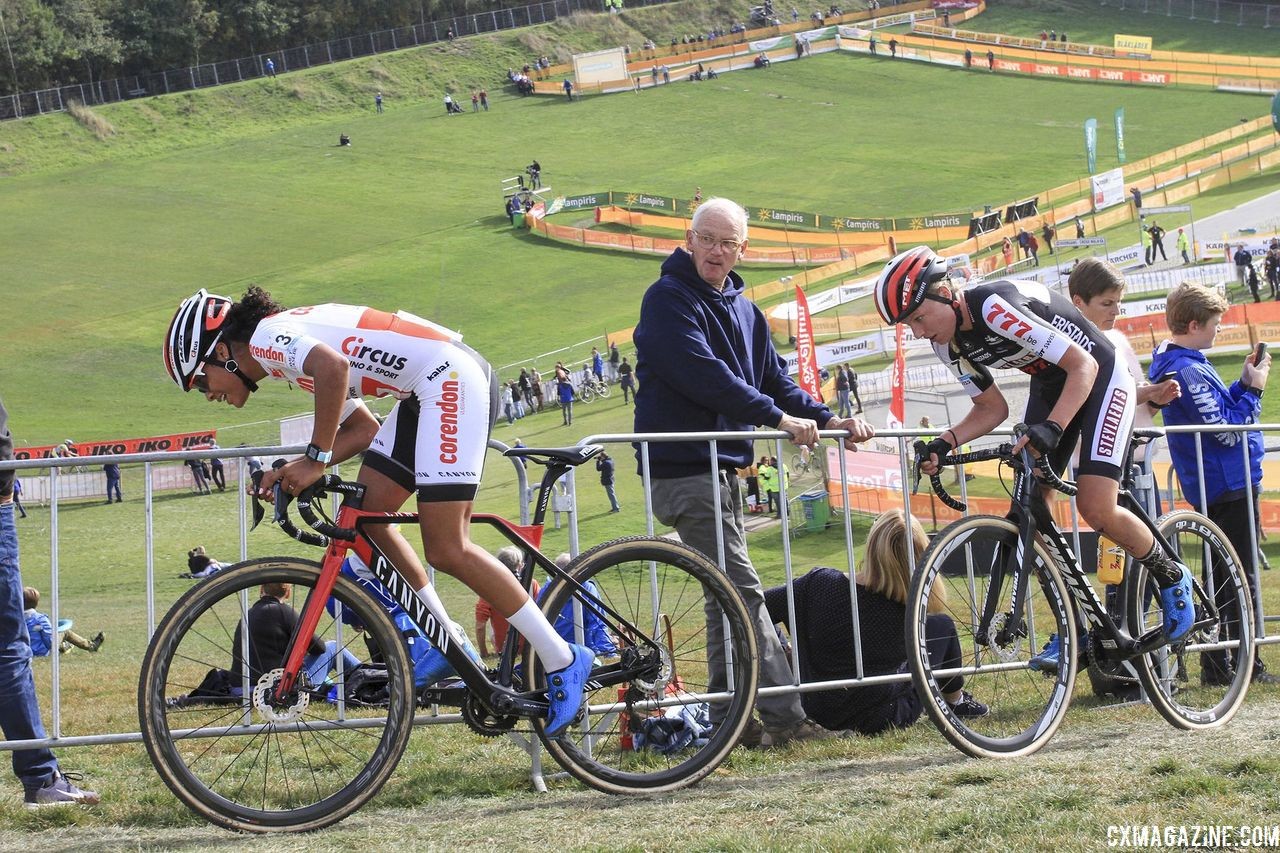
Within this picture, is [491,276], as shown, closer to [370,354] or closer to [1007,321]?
[1007,321]

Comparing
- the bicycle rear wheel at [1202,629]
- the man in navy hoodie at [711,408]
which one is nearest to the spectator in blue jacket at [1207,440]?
the bicycle rear wheel at [1202,629]

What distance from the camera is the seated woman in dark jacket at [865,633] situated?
633cm

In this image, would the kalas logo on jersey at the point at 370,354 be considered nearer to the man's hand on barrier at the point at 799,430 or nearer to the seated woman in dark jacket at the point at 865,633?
the man's hand on barrier at the point at 799,430

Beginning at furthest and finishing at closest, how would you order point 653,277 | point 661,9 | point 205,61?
point 661,9
point 205,61
point 653,277

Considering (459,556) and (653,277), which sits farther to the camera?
(653,277)

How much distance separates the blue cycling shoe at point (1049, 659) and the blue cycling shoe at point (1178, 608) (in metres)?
0.58

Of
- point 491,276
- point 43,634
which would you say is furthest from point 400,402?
point 491,276

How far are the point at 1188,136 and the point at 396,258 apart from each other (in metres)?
40.9

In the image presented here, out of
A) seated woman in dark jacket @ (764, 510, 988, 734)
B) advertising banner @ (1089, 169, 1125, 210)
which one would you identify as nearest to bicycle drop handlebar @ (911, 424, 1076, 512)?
seated woman in dark jacket @ (764, 510, 988, 734)

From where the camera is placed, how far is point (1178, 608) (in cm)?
618

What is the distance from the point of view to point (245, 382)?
4.96 metres

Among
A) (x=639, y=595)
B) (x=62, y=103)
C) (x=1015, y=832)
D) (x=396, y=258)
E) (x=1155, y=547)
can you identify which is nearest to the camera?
(x=1015, y=832)

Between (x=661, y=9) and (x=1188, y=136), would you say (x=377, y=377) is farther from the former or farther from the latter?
(x=661, y=9)

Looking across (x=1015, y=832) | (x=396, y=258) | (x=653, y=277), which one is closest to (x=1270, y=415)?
(x=1015, y=832)
